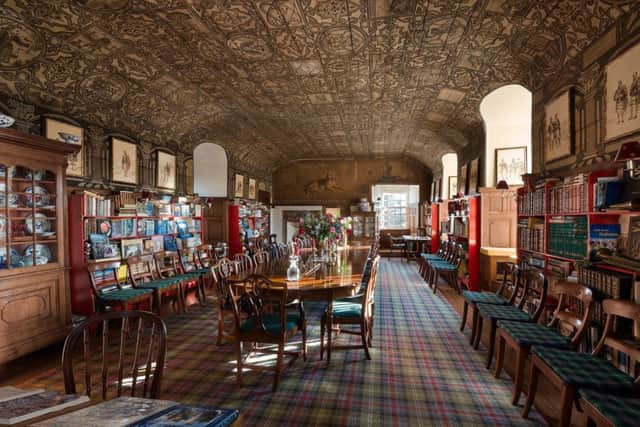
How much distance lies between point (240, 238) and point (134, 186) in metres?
3.64

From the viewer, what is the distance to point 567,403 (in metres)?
2.09

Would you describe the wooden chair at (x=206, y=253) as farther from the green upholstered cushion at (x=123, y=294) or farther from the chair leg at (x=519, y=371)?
the chair leg at (x=519, y=371)

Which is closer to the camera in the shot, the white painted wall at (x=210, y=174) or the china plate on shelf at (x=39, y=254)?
the china plate on shelf at (x=39, y=254)

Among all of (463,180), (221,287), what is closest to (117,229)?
(221,287)

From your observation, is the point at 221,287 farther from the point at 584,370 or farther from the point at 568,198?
the point at 568,198

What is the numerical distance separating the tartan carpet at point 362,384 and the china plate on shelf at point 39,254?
4.31 feet

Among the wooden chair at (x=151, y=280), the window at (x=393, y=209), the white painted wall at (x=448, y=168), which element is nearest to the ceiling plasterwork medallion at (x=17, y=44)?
the wooden chair at (x=151, y=280)

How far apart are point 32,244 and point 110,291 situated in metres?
1.30

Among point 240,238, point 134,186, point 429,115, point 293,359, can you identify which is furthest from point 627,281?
point 240,238

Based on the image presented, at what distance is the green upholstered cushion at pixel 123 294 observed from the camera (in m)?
4.31

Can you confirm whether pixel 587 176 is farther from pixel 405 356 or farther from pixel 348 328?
pixel 348 328

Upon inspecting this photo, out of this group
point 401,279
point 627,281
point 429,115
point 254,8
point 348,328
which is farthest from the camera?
point 401,279

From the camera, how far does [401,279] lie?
812 cm

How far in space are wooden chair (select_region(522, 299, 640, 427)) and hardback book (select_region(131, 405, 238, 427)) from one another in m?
2.20
